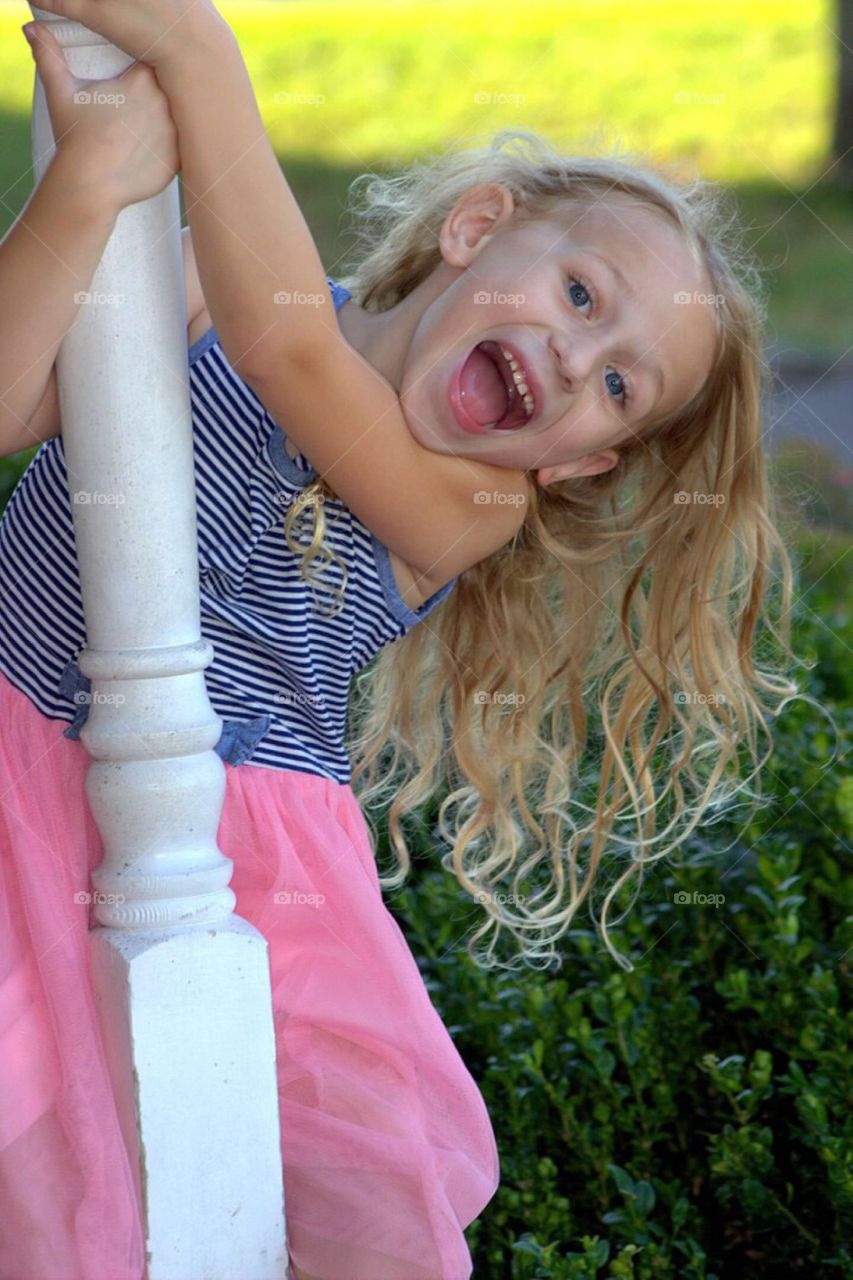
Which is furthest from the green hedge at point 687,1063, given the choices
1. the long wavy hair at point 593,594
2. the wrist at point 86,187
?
the wrist at point 86,187

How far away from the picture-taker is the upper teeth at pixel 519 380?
5.52 feet

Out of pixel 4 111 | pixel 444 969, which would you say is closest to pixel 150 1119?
pixel 444 969

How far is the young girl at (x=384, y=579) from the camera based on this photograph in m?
1.34

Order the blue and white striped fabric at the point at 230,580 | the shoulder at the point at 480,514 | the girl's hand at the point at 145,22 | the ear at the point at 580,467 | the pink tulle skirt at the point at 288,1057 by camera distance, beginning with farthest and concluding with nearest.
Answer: the ear at the point at 580,467, the shoulder at the point at 480,514, the blue and white striped fabric at the point at 230,580, the pink tulle skirt at the point at 288,1057, the girl's hand at the point at 145,22

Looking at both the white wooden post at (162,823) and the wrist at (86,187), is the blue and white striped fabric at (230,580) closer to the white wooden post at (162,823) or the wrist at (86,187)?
the white wooden post at (162,823)

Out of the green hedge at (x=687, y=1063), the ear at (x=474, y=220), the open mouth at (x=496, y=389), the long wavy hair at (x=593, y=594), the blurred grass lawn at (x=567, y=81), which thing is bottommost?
the blurred grass lawn at (x=567, y=81)

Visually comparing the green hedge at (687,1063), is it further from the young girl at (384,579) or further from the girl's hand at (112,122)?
the girl's hand at (112,122)

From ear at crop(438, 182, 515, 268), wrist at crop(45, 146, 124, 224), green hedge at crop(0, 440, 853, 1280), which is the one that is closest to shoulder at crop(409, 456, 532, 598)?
ear at crop(438, 182, 515, 268)

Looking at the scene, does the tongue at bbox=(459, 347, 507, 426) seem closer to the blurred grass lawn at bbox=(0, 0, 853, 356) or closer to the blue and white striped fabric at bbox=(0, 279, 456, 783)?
the blue and white striped fabric at bbox=(0, 279, 456, 783)

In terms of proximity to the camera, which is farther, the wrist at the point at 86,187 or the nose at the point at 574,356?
the nose at the point at 574,356

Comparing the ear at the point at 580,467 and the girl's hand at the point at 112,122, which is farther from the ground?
the girl's hand at the point at 112,122

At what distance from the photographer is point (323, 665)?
170cm

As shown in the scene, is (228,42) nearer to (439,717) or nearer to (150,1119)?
A: (150,1119)

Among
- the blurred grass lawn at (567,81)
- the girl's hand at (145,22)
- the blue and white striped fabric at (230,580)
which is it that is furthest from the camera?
the blurred grass lawn at (567,81)
